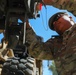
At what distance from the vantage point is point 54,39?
4.79m

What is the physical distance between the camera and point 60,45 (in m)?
4.62

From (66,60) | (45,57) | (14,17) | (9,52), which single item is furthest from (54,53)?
(9,52)

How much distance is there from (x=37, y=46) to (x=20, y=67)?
1138mm

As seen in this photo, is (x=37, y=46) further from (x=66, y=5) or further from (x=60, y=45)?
(x=66, y=5)

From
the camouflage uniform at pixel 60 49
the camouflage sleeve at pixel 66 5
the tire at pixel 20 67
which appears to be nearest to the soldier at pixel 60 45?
the camouflage uniform at pixel 60 49

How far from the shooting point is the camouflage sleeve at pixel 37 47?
4.69 metres

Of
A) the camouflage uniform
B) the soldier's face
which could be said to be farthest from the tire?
the soldier's face

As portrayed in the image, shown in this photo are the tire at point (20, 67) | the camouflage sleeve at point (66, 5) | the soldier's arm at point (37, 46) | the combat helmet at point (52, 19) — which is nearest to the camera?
the camouflage sleeve at point (66, 5)

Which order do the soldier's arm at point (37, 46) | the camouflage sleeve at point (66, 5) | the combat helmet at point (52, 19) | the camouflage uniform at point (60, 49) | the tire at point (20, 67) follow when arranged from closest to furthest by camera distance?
the camouflage uniform at point (60, 49) < the camouflage sleeve at point (66, 5) < the soldier's arm at point (37, 46) < the combat helmet at point (52, 19) < the tire at point (20, 67)

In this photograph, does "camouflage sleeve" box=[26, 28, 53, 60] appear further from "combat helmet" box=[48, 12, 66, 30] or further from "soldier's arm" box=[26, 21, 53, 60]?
"combat helmet" box=[48, 12, 66, 30]

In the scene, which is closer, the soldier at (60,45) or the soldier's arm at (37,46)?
the soldier at (60,45)

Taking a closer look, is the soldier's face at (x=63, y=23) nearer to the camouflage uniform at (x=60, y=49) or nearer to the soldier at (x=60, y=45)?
the soldier at (x=60, y=45)

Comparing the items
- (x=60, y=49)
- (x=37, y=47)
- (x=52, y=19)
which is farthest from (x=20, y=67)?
(x=60, y=49)

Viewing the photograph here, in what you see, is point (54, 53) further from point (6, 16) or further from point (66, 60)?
point (6, 16)
